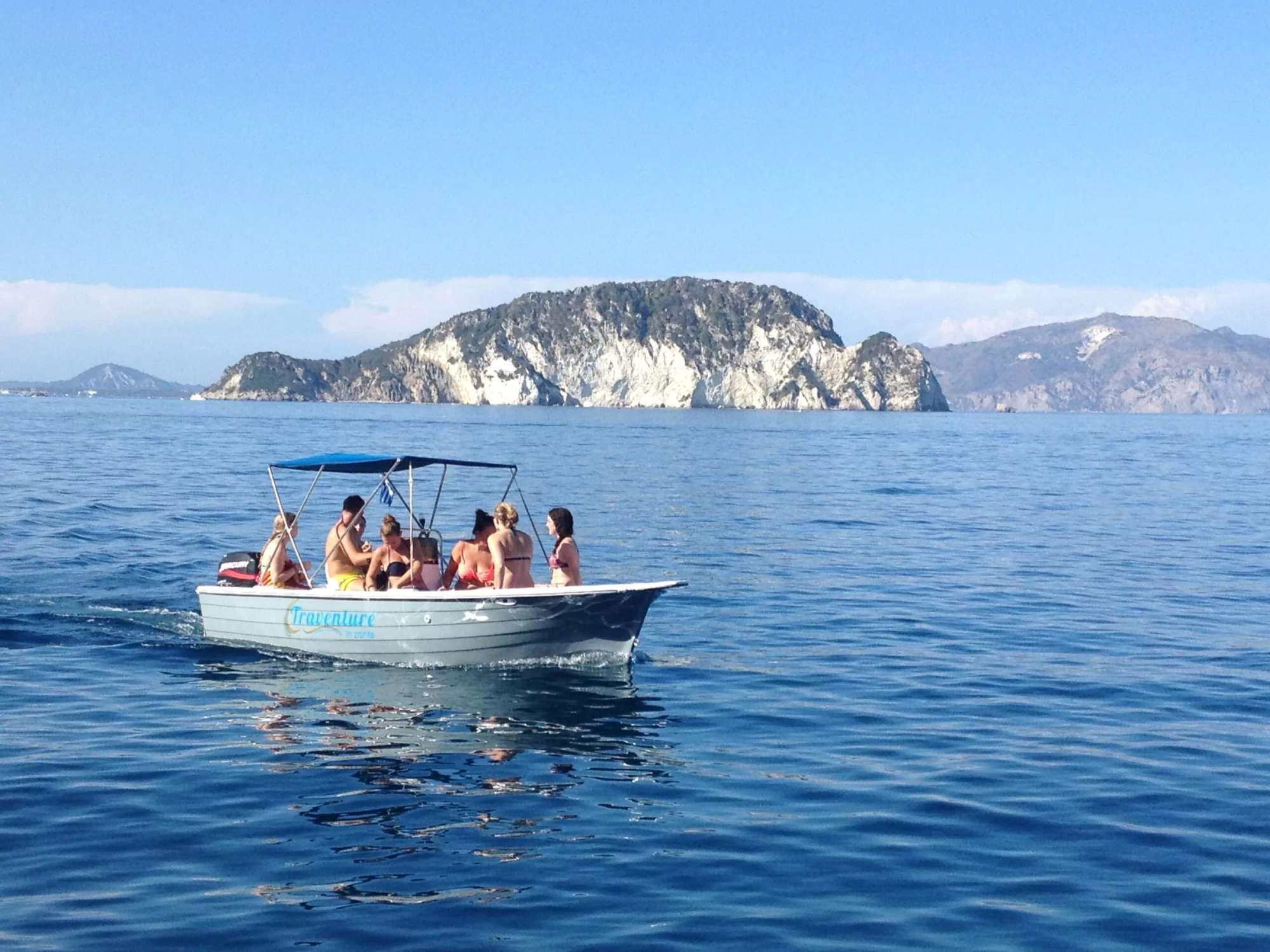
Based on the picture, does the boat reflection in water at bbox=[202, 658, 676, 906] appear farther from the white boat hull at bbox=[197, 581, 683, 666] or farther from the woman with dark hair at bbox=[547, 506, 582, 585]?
the woman with dark hair at bbox=[547, 506, 582, 585]

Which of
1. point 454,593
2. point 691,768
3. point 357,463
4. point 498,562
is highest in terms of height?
point 357,463

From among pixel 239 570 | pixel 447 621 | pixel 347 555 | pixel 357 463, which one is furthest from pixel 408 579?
pixel 239 570

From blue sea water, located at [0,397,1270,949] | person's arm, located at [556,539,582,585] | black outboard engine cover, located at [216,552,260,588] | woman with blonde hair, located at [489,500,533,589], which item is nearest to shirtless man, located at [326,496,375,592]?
blue sea water, located at [0,397,1270,949]

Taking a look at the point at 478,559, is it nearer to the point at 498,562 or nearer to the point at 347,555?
the point at 498,562

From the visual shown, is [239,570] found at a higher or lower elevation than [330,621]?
higher

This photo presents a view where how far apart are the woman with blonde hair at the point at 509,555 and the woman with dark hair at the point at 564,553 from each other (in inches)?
13.2

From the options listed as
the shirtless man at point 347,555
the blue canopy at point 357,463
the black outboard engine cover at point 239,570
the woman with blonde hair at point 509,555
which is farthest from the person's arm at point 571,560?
the black outboard engine cover at point 239,570

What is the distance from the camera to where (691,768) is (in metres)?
11.8

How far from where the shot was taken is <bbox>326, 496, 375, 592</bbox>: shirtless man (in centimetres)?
1712

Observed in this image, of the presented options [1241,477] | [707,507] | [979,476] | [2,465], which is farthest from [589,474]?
[1241,477]

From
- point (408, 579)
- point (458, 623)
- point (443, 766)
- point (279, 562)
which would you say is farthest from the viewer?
point (279, 562)

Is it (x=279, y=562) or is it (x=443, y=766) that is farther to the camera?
(x=279, y=562)

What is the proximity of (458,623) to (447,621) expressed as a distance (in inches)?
6.1

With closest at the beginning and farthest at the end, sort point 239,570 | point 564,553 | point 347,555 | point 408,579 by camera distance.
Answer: point 564,553, point 408,579, point 347,555, point 239,570
